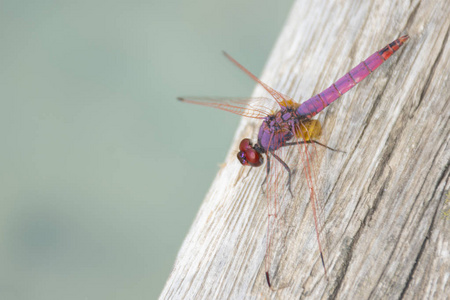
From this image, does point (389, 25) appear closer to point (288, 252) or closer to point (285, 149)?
point (285, 149)

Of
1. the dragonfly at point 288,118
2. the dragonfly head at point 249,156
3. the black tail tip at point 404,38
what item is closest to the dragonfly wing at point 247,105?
the dragonfly at point 288,118

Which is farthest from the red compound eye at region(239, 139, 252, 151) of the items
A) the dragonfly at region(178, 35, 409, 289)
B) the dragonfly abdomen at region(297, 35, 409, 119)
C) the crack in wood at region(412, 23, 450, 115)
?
the crack in wood at region(412, 23, 450, 115)

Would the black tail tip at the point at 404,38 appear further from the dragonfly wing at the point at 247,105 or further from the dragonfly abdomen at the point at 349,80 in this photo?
the dragonfly wing at the point at 247,105

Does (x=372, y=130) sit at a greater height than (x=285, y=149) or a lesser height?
greater

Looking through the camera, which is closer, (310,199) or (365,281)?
(365,281)

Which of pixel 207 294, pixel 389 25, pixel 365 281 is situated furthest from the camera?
pixel 389 25

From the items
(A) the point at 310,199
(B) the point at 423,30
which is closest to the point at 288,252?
(A) the point at 310,199

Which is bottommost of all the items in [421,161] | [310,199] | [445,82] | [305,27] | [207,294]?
[207,294]

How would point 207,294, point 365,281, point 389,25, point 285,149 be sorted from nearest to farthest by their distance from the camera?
point 365,281 → point 207,294 → point 389,25 → point 285,149

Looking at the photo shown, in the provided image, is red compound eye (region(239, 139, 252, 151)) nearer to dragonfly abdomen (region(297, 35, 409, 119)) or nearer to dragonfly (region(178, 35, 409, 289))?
dragonfly (region(178, 35, 409, 289))
